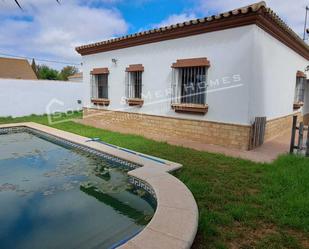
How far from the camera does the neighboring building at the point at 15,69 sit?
118ft

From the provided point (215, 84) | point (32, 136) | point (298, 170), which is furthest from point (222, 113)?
point (32, 136)

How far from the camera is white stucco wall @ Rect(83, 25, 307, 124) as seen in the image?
845cm

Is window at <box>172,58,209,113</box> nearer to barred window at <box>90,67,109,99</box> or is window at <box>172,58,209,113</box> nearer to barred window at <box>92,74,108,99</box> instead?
barred window at <box>90,67,109,99</box>

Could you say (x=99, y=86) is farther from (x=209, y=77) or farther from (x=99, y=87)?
(x=209, y=77)

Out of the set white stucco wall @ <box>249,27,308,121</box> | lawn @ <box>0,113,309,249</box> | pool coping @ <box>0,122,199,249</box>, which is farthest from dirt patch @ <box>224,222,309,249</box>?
white stucco wall @ <box>249,27,308,121</box>

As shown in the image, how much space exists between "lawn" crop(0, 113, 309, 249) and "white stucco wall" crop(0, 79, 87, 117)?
1162cm

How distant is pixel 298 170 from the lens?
6324 mm

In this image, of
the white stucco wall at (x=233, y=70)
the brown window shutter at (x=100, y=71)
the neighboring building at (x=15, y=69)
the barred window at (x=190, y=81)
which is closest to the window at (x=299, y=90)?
the white stucco wall at (x=233, y=70)

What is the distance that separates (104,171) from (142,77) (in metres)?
6.28

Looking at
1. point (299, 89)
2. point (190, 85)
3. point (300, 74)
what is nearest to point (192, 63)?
point (190, 85)

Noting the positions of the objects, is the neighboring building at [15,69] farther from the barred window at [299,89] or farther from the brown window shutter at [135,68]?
the barred window at [299,89]

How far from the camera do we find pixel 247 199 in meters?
4.77

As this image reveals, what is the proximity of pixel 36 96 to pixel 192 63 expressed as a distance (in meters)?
14.6

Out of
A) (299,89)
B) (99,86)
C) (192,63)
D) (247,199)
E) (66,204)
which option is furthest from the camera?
(99,86)
